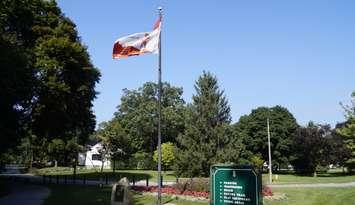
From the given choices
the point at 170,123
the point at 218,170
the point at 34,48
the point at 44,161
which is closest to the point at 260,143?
the point at 170,123

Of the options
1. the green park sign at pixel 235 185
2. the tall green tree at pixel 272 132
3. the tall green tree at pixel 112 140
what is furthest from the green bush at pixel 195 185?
the tall green tree at pixel 272 132

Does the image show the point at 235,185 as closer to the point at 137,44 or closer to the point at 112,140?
the point at 137,44

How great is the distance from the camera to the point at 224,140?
1533 inches

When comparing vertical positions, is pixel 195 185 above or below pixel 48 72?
below

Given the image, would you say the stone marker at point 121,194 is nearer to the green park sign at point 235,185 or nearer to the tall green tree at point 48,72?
the green park sign at point 235,185

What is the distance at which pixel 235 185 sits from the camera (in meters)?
10.4

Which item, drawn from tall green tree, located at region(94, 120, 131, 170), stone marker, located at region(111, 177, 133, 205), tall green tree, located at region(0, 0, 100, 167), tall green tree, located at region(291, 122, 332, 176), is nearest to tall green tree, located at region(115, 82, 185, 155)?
tall green tree, located at region(94, 120, 131, 170)

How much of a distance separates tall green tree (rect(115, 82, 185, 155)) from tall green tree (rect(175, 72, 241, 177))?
45.1 meters

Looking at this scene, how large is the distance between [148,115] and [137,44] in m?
69.3

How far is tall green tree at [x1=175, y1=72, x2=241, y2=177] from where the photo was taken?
38.2m

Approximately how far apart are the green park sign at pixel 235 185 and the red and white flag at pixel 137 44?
1027cm

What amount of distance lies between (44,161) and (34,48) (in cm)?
6401

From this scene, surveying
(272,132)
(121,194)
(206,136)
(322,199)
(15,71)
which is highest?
(272,132)

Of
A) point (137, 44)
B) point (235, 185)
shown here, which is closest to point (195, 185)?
point (137, 44)
